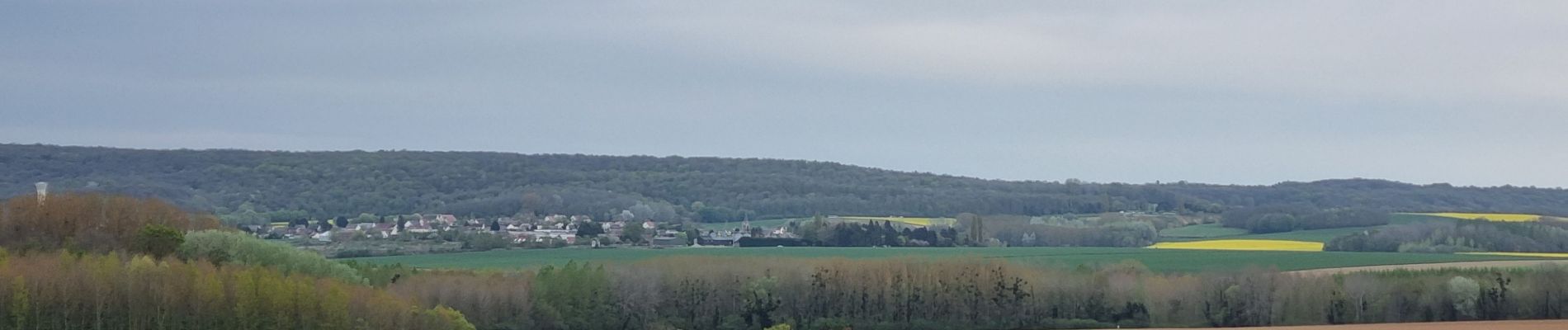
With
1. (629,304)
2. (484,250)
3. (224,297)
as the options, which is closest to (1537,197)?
(484,250)

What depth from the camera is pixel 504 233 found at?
400 feet

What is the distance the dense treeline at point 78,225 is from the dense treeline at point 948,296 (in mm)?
12116

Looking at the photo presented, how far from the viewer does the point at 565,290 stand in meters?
77.4

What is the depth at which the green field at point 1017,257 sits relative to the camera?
8962cm

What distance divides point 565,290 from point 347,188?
235 ft

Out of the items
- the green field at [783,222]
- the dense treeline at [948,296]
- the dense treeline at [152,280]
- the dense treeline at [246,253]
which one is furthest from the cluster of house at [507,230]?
the dense treeline at [152,280]

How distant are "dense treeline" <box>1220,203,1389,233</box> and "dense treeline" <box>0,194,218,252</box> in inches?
3251

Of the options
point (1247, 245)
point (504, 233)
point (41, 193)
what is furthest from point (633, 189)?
point (41, 193)

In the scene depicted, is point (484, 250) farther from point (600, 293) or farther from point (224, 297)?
point (224, 297)

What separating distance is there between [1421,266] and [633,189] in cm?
8047

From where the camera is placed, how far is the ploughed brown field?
217ft

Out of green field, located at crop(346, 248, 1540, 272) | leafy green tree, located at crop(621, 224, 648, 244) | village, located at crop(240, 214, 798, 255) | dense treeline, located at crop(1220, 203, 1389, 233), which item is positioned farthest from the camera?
dense treeline, located at crop(1220, 203, 1389, 233)

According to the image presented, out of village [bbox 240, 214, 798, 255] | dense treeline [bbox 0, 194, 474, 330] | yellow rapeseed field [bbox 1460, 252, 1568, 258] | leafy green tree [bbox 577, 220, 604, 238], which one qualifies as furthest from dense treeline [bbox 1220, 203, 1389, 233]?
dense treeline [bbox 0, 194, 474, 330]

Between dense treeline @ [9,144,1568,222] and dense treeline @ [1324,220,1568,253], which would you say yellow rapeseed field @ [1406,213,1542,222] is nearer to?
dense treeline @ [1324,220,1568,253]
